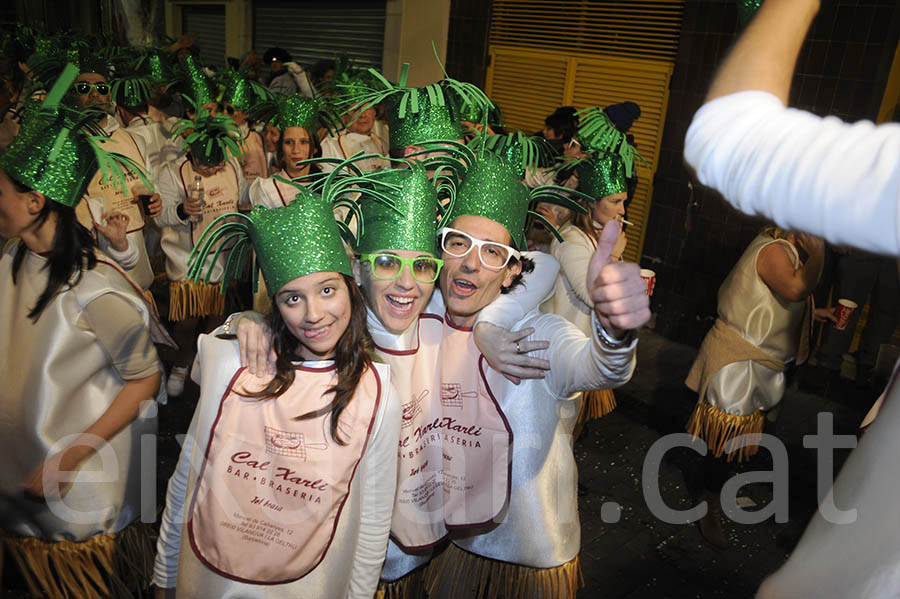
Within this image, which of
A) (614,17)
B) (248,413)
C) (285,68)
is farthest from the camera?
(285,68)

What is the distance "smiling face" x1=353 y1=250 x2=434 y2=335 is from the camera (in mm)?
2055

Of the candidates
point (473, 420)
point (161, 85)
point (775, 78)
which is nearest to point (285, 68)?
point (161, 85)

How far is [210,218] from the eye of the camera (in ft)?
15.6

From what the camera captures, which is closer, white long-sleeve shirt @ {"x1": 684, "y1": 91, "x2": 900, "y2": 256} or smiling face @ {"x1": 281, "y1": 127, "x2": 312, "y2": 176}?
white long-sleeve shirt @ {"x1": 684, "y1": 91, "x2": 900, "y2": 256}

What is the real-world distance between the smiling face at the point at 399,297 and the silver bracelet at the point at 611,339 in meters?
0.70

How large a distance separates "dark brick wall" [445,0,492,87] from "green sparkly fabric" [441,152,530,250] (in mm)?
6641

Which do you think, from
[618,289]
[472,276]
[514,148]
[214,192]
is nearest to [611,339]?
[618,289]

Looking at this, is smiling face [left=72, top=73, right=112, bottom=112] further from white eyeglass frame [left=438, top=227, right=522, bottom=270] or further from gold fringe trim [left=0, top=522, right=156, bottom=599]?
white eyeglass frame [left=438, top=227, right=522, bottom=270]

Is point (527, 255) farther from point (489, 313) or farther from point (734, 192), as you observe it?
point (734, 192)

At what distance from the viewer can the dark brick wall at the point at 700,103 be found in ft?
16.4

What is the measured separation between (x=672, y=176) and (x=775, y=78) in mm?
5930

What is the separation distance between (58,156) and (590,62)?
20.8ft

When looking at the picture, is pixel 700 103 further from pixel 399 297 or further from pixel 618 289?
pixel 618 289

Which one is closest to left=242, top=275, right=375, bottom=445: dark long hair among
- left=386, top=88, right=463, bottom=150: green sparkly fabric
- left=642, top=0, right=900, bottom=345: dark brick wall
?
left=386, top=88, right=463, bottom=150: green sparkly fabric
